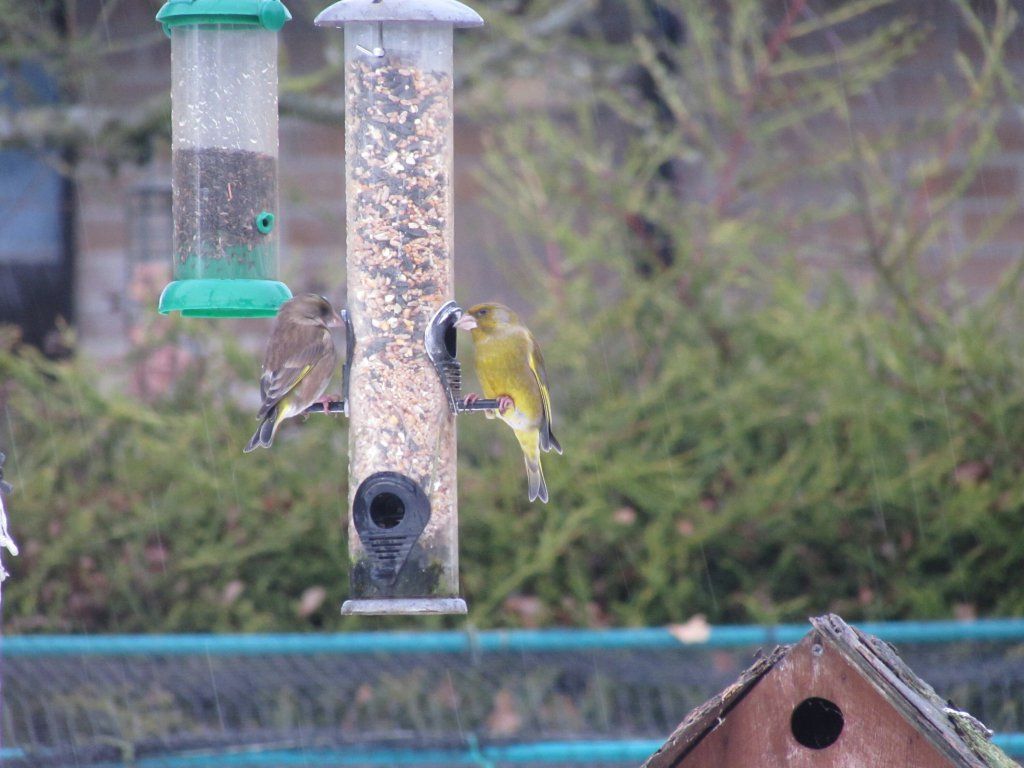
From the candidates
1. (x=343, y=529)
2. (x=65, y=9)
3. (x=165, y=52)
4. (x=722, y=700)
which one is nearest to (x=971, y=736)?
(x=722, y=700)

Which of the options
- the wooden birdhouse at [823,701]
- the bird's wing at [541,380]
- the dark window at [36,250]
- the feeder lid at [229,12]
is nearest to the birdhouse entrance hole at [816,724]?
the wooden birdhouse at [823,701]

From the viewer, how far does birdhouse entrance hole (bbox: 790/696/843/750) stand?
2.65 metres

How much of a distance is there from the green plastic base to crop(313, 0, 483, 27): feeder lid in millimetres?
656

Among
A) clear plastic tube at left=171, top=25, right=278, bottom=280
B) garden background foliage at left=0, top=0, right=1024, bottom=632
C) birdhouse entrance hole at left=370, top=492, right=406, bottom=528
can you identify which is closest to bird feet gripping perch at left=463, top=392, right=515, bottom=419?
birdhouse entrance hole at left=370, top=492, right=406, bottom=528

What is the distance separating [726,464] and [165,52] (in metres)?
4.83

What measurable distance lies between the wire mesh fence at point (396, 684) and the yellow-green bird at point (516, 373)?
0.84m

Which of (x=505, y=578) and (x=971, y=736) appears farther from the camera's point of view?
(x=505, y=578)

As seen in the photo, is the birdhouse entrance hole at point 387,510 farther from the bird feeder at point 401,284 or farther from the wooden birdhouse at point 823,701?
the wooden birdhouse at point 823,701

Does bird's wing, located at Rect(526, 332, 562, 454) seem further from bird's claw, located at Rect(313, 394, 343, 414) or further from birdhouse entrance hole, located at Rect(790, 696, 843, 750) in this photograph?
birdhouse entrance hole, located at Rect(790, 696, 843, 750)

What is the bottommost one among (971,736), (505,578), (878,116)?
(505,578)

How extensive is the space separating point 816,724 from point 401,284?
161cm

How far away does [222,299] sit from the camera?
3.70 metres

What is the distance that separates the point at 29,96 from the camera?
24.5ft

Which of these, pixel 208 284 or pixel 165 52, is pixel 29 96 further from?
pixel 208 284
